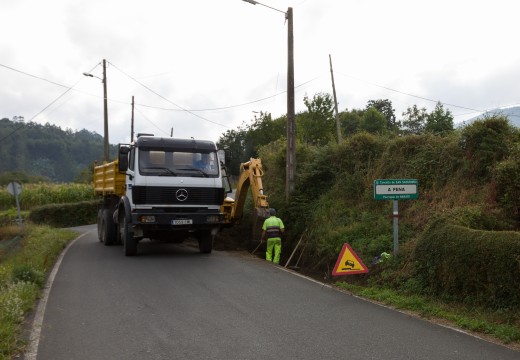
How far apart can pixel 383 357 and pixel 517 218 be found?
6.31 metres

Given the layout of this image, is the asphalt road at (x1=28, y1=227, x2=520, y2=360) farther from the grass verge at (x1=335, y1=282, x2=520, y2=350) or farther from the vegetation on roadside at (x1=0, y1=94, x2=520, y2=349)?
the vegetation on roadside at (x1=0, y1=94, x2=520, y2=349)

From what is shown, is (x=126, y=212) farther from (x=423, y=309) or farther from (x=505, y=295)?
(x=505, y=295)

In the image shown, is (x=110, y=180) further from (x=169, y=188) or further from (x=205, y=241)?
(x=205, y=241)

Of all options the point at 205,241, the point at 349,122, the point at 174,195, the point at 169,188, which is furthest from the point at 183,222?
the point at 349,122

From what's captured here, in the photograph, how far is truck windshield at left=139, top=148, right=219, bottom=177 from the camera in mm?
12930

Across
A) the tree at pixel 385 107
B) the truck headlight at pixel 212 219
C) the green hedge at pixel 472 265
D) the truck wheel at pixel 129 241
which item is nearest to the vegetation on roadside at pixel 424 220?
the green hedge at pixel 472 265

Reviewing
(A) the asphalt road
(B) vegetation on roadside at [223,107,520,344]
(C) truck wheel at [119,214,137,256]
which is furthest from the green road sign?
(C) truck wheel at [119,214,137,256]

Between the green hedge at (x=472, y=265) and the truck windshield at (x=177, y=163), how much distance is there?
21.4 feet

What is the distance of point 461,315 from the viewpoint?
7082mm

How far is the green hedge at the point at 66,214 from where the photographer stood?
32.7 m

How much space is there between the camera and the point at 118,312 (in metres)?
7.38

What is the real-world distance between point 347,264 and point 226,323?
3784mm

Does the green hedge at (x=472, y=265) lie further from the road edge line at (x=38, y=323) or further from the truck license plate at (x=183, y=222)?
the truck license plate at (x=183, y=222)

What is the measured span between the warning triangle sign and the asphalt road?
529mm
